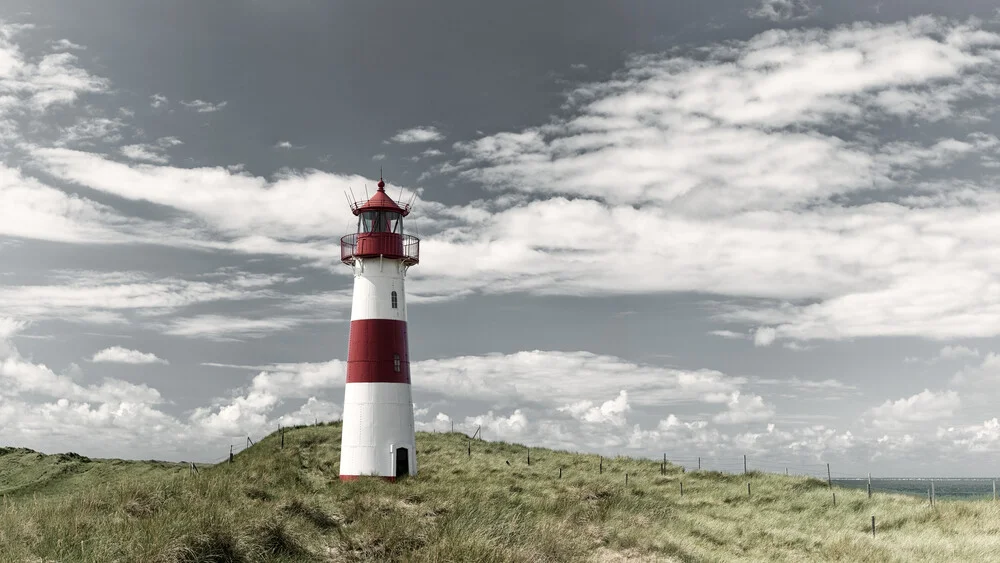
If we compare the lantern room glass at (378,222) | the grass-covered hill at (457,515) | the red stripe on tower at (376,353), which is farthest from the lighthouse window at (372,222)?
the grass-covered hill at (457,515)

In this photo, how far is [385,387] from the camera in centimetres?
2934

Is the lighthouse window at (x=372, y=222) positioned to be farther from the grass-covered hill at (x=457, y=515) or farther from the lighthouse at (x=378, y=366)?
the grass-covered hill at (x=457, y=515)

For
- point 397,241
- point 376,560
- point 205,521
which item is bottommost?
point 376,560

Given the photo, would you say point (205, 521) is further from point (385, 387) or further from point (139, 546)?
point (385, 387)

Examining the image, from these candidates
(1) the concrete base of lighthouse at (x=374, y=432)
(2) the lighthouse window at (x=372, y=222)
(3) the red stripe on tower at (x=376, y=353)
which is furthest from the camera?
(2) the lighthouse window at (x=372, y=222)

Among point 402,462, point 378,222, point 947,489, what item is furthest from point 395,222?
point 947,489

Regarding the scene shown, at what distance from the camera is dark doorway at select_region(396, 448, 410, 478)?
29.4 metres

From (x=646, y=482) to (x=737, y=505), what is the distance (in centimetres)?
482

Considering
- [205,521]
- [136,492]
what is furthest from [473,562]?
[136,492]

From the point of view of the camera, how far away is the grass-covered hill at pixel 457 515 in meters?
12.5

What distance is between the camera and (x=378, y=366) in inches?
1156

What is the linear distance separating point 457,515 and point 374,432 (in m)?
12.4

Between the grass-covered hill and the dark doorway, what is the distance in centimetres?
87

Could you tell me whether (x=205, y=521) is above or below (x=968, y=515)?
above
